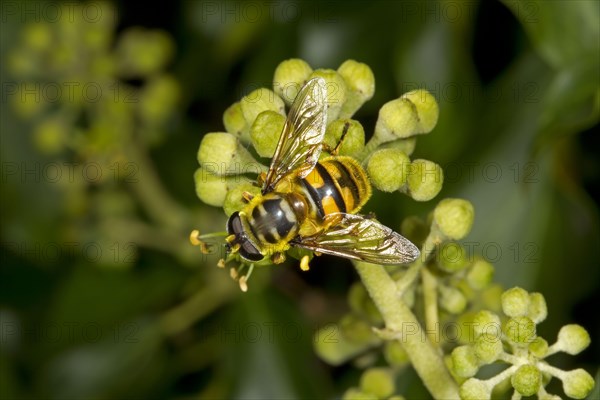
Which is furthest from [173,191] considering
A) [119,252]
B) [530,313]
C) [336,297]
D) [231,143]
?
[530,313]

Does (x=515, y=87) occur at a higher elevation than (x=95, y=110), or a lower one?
higher

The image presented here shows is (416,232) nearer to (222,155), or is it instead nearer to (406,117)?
(406,117)

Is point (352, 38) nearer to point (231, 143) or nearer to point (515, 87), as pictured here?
point (515, 87)

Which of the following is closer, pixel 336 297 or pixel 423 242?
pixel 423 242

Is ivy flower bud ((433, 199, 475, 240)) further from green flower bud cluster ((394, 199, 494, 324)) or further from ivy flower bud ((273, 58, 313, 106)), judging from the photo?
ivy flower bud ((273, 58, 313, 106))

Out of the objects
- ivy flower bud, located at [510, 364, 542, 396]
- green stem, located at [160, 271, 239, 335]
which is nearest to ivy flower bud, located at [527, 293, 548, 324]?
ivy flower bud, located at [510, 364, 542, 396]
